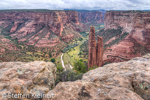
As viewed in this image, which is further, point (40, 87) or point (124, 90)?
point (40, 87)

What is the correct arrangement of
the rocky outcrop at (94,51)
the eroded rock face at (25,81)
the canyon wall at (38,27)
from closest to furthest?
the eroded rock face at (25,81)
the rocky outcrop at (94,51)
the canyon wall at (38,27)

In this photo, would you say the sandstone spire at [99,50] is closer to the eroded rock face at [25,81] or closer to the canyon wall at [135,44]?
the canyon wall at [135,44]

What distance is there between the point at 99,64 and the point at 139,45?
26826 mm

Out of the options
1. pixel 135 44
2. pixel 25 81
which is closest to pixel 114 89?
pixel 25 81

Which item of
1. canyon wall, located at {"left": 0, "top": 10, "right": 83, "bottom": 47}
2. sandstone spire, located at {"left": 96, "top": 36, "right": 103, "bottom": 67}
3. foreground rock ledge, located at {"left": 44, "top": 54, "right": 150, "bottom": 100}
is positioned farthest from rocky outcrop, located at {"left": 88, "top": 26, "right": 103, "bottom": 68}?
canyon wall, located at {"left": 0, "top": 10, "right": 83, "bottom": 47}

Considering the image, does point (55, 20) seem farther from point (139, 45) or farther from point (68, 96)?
point (68, 96)

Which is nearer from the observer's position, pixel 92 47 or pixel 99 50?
pixel 92 47

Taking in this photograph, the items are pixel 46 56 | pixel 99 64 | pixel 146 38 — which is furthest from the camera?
pixel 46 56

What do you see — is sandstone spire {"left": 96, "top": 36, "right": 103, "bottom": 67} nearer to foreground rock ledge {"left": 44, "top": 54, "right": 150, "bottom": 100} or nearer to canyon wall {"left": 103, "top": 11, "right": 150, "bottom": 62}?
canyon wall {"left": 103, "top": 11, "right": 150, "bottom": 62}

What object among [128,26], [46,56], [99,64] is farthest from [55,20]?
[99,64]

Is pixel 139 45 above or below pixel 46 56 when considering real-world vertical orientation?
above

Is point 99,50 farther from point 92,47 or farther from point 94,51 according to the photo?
point 92,47

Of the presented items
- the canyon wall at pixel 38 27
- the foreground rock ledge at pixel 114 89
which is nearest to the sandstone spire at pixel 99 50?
the foreground rock ledge at pixel 114 89

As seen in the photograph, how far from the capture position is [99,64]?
38.8m
